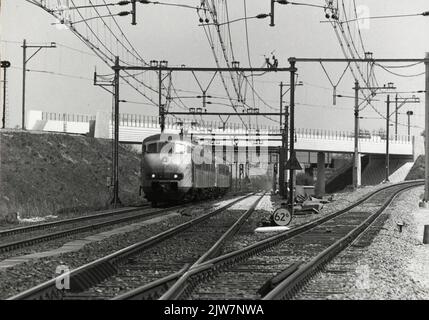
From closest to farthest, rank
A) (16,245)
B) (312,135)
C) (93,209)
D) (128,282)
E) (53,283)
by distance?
(53,283) → (128,282) → (16,245) → (93,209) → (312,135)

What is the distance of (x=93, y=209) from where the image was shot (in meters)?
30.5

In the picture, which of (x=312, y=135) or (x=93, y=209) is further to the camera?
(x=312, y=135)

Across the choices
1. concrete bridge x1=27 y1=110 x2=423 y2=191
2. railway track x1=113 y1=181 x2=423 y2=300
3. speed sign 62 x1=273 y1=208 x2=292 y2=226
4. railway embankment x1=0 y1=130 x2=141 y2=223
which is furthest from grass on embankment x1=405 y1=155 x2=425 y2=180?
railway track x1=113 y1=181 x2=423 y2=300

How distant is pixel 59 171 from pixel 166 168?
21442 mm

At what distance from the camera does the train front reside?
31.0 meters

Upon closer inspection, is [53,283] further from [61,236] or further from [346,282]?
[61,236]

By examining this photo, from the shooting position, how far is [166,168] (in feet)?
102

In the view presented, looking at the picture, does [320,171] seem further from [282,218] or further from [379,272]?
[379,272]

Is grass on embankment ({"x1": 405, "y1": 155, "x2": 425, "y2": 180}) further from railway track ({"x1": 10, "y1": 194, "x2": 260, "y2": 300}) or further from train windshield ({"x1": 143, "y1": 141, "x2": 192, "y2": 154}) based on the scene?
railway track ({"x1": 10, "y1": 194, "x2": 260, "y2": 300})

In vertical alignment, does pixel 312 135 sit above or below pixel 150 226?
above
